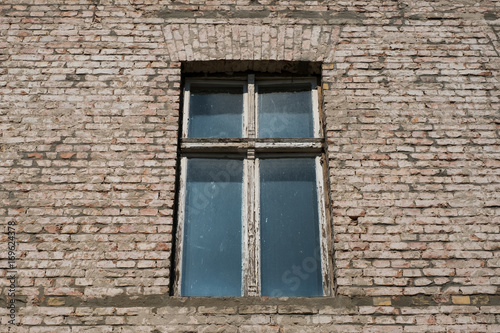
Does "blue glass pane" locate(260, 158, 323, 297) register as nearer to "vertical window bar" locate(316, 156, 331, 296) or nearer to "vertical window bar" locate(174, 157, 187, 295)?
"vertical window bar" locate(316, 156, 331, 296)

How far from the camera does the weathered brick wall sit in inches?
138

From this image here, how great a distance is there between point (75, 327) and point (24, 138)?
1.56 meters

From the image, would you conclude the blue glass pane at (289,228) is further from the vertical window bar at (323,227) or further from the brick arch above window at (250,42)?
the brick arch above window at (250,42)

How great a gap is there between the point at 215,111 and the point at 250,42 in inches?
26.4

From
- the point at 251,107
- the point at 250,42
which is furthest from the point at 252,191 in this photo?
the point at 250,42

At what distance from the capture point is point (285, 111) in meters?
4.52

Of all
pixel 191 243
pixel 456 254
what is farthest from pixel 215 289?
pixel 456 254

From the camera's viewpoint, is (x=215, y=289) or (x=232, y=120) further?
(x=232, y=120)

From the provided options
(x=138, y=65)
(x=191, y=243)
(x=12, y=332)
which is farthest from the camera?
(x=138, y=65)

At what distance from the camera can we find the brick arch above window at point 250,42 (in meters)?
4.49

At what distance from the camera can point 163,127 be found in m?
4.16

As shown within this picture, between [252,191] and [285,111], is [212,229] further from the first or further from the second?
[285,111]

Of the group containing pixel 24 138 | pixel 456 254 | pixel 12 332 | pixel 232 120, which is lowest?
pixel 12 332

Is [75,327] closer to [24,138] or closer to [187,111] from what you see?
[24,138]
